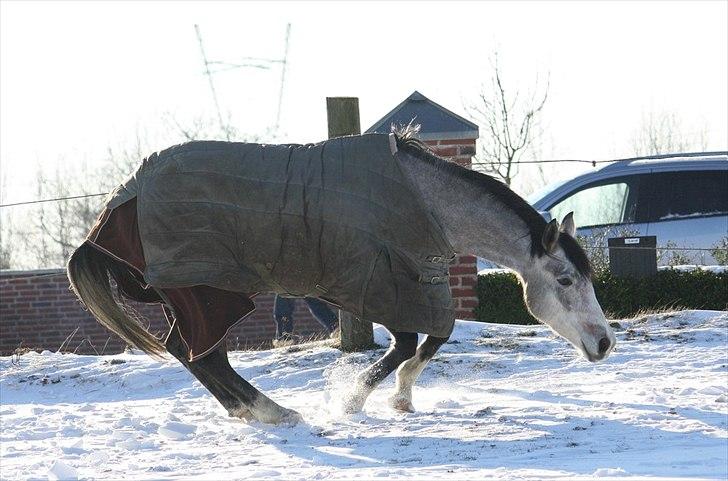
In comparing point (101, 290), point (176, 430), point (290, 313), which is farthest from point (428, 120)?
point (176, 430)

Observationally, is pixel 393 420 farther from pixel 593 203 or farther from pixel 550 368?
pixel 593 203

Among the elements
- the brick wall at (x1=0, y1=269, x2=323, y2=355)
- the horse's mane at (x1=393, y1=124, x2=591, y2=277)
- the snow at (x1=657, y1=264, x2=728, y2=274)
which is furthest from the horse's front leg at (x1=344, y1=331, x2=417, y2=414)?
the brick wall at (x1=0, y1=269, x2=323, y2=355)

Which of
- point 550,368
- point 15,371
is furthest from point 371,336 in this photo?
Result: point 15,371

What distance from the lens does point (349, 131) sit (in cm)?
827

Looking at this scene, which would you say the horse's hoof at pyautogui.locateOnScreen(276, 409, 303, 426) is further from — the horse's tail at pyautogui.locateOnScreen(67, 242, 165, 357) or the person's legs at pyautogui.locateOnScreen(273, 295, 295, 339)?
the person's legs at pyautogui.locateOnScreen(273, 295, 295, 339)

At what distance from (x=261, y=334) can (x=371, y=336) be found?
6.25 meters

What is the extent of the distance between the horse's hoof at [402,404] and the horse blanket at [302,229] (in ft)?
1.64

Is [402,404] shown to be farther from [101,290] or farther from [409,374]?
[101,290]

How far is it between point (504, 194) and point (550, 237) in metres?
0.37

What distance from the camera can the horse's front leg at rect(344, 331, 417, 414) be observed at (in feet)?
20.1

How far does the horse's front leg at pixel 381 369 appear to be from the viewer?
6117 millimetres

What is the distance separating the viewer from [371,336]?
8.38 meters

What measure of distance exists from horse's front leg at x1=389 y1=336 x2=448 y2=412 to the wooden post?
1.98 metres

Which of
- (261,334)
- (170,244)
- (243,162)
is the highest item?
(243,162)
